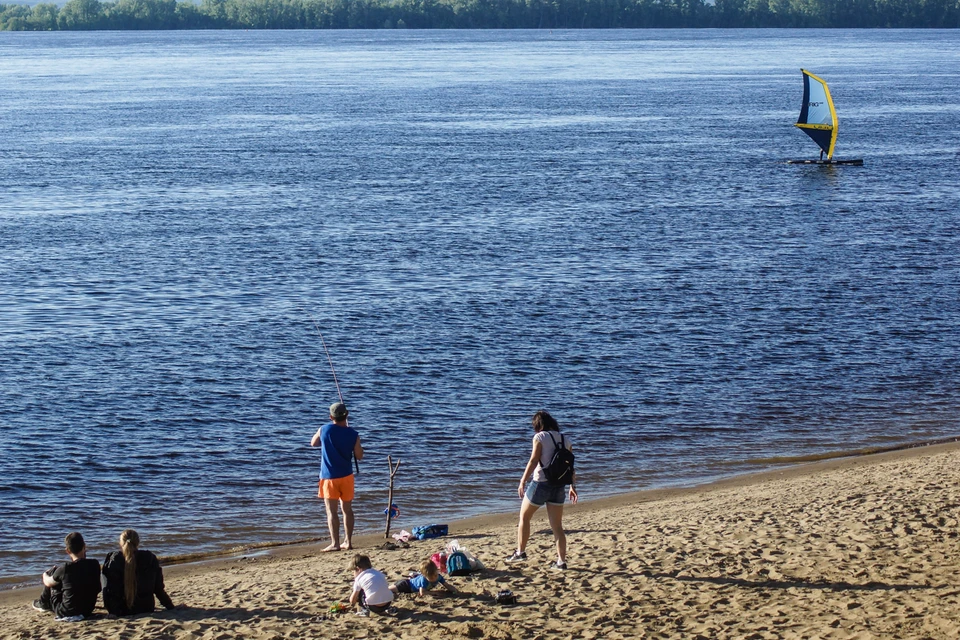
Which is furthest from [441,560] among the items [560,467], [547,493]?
[560,467]

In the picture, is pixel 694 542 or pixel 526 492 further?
pixel 694 542

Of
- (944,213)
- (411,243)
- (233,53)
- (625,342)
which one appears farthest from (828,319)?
(233,53)

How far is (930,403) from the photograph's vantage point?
2345cm

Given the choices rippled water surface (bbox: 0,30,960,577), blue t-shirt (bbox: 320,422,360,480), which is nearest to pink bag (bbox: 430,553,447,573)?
blue t-shirt (bbox: 320,422,360,480)

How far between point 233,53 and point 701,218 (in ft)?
479

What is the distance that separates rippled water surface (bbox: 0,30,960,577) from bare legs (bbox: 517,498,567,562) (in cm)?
443

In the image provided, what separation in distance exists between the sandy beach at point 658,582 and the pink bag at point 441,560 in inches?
12.3

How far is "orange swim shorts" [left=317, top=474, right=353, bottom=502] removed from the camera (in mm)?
14273

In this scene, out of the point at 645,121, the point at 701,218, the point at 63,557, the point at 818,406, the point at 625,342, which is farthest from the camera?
the point at 645,121

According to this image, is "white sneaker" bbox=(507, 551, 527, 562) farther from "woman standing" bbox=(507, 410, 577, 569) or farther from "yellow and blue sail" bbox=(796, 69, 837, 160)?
"yellow and blue sail" bbox=(796, 69, 837, 160)

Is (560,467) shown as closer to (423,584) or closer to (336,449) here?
(423,584)

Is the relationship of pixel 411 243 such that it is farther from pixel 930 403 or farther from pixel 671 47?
pixel 671 47

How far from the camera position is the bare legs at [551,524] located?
12.6 metres

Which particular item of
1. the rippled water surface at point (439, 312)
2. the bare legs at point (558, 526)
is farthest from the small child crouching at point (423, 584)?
the rippled water surface at point (439, 312)
